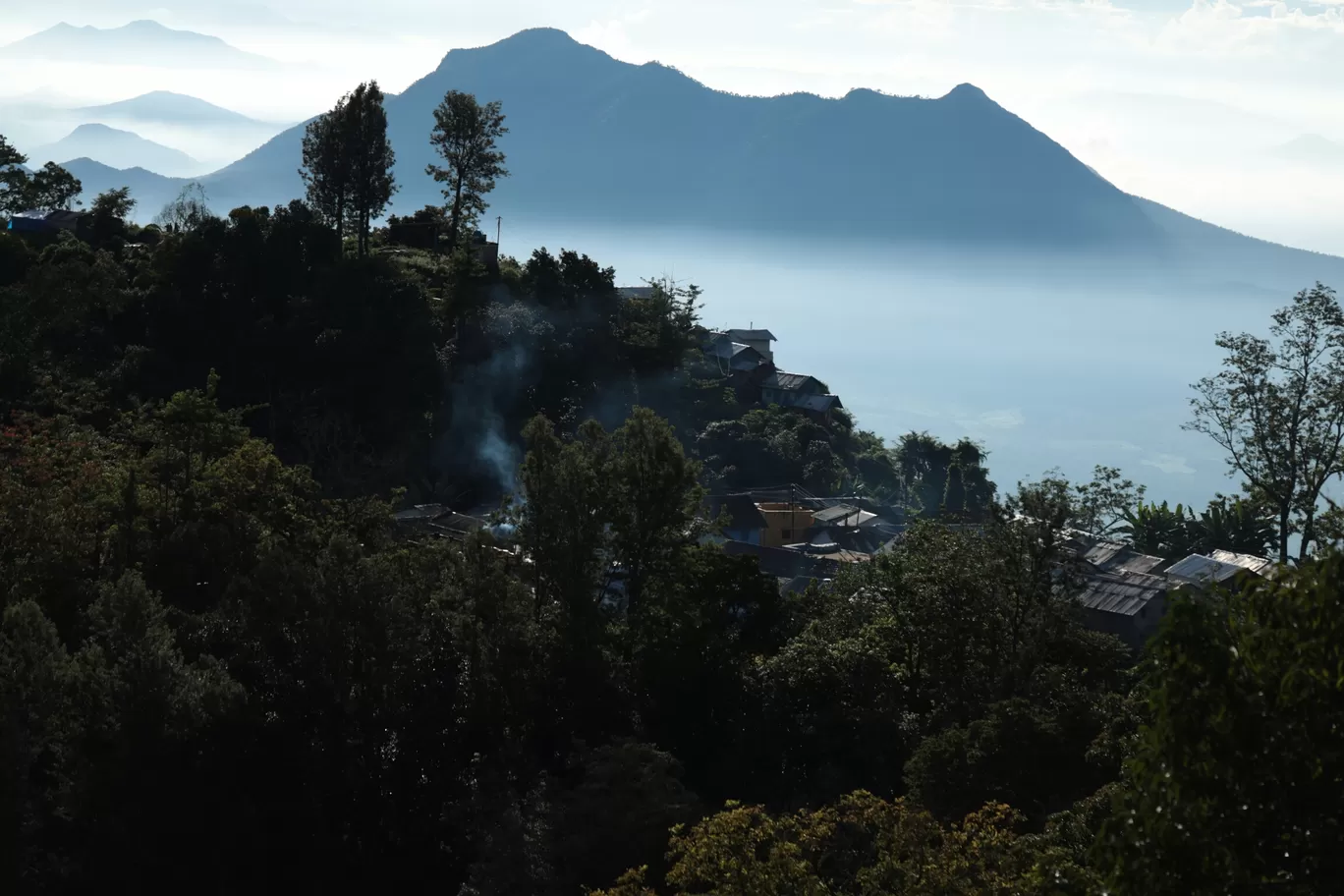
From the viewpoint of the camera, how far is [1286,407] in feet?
65.7

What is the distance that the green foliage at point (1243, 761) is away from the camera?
4.55 meters

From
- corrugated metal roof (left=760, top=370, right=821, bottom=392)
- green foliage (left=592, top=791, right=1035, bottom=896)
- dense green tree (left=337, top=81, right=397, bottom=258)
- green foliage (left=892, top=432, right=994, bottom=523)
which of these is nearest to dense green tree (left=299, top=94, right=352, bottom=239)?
dense green tree (left=337, top=81, right=397, bottom=258)

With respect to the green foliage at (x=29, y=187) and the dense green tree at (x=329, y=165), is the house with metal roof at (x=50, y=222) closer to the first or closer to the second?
the green foliage at (x=29, y=187)

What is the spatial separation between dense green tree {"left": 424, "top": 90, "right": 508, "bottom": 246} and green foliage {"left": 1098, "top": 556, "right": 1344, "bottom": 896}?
1187 inches

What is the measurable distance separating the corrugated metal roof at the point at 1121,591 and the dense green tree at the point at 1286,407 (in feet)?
10.7

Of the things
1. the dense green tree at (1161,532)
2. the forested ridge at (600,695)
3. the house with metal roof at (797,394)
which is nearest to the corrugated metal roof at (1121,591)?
the forested ridge at (600,695)

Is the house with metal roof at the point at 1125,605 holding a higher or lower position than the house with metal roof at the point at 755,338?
lower

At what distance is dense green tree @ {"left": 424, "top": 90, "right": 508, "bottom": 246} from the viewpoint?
1296 inches

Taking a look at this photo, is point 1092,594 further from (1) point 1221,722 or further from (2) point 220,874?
(1) point 1221,722

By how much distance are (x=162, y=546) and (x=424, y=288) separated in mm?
15403

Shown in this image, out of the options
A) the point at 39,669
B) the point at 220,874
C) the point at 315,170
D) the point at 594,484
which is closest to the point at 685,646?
the point at 594,484

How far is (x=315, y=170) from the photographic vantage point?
30.8 meters

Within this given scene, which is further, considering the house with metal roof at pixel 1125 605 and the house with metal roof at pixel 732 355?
the house with metal roof at pixel 732 355

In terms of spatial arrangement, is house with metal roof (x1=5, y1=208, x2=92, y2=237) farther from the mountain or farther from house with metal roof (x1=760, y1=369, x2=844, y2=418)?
the mountain
